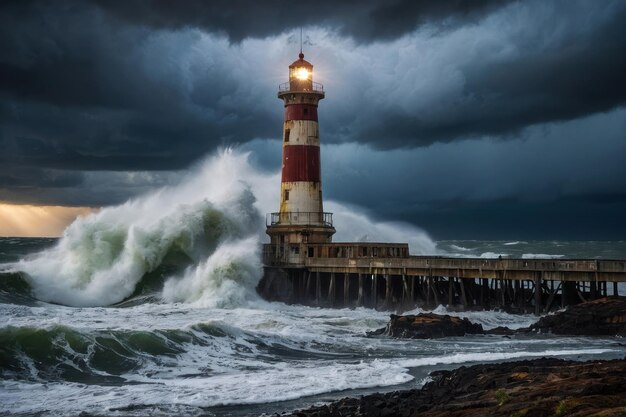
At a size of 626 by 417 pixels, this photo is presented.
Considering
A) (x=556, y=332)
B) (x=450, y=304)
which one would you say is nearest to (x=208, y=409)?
(x=556, y=332)

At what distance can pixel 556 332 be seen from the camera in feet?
76.5

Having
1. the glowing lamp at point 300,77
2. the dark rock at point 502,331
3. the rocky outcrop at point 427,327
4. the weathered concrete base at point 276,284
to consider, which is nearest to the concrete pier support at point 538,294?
the dark rock at point 502,331

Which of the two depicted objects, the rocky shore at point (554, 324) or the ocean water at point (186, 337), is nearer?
the ocean water at point (186, 337)

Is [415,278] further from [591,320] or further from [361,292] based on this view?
[591,320]

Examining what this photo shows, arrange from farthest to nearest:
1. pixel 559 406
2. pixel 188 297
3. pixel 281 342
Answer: pixel 188 297 < pixel 281 342 < pixel 559 406

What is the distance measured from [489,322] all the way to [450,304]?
3452mm

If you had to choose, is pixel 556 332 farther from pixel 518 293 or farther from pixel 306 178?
pixel 306 178

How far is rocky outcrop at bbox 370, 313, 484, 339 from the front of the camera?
2289 centimetres

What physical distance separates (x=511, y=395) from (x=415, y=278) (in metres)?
22.6

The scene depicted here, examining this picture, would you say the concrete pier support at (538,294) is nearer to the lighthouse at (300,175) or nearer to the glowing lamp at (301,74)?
the lighthouse at (300,175)

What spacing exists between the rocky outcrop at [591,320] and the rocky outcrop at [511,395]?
845cm

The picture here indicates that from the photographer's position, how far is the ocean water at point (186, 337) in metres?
15.0

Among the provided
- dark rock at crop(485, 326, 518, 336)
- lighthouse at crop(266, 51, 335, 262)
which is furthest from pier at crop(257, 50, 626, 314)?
dark rock at crop(485, 326, 518, 336)

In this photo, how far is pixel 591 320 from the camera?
75.7 feet
